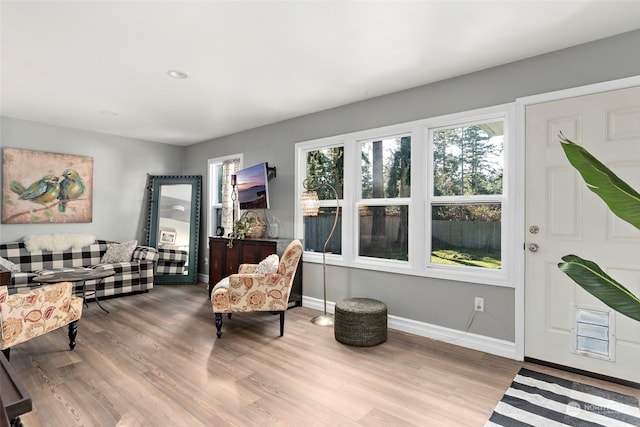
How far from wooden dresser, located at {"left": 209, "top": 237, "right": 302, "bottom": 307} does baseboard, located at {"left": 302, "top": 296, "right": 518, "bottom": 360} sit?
129cm

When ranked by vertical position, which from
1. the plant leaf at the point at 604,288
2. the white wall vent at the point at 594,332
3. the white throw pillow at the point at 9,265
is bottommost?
the white wall vent at the point at 594,332

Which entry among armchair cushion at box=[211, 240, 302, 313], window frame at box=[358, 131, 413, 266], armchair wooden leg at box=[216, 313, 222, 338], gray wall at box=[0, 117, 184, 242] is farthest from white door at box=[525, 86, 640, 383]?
gray wall at box=[0, 117, 184, 242]

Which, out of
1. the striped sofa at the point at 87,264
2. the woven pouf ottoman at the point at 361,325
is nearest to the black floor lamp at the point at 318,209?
the woven pouf ottoman at the point at 361,325

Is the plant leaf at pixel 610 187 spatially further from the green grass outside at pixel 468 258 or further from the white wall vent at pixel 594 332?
the green grass outside at pixel 468 258

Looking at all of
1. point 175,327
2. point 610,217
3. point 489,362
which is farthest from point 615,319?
point 175,327

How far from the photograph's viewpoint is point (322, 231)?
420 cm

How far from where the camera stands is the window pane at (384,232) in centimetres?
351

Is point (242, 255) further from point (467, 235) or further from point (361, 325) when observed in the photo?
point (467, 235)

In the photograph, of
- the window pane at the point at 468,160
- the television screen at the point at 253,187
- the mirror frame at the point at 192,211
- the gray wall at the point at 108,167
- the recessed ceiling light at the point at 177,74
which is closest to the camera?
the window pane at the point at 468,160

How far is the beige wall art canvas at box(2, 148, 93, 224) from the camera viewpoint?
444cm

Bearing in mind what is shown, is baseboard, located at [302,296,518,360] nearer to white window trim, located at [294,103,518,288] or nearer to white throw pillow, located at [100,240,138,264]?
white window trim, located at [294,103,518,288]

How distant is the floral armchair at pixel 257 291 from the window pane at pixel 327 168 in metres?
1.15

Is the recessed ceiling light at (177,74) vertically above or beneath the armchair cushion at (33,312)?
above

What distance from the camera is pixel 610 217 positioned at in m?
2.37
